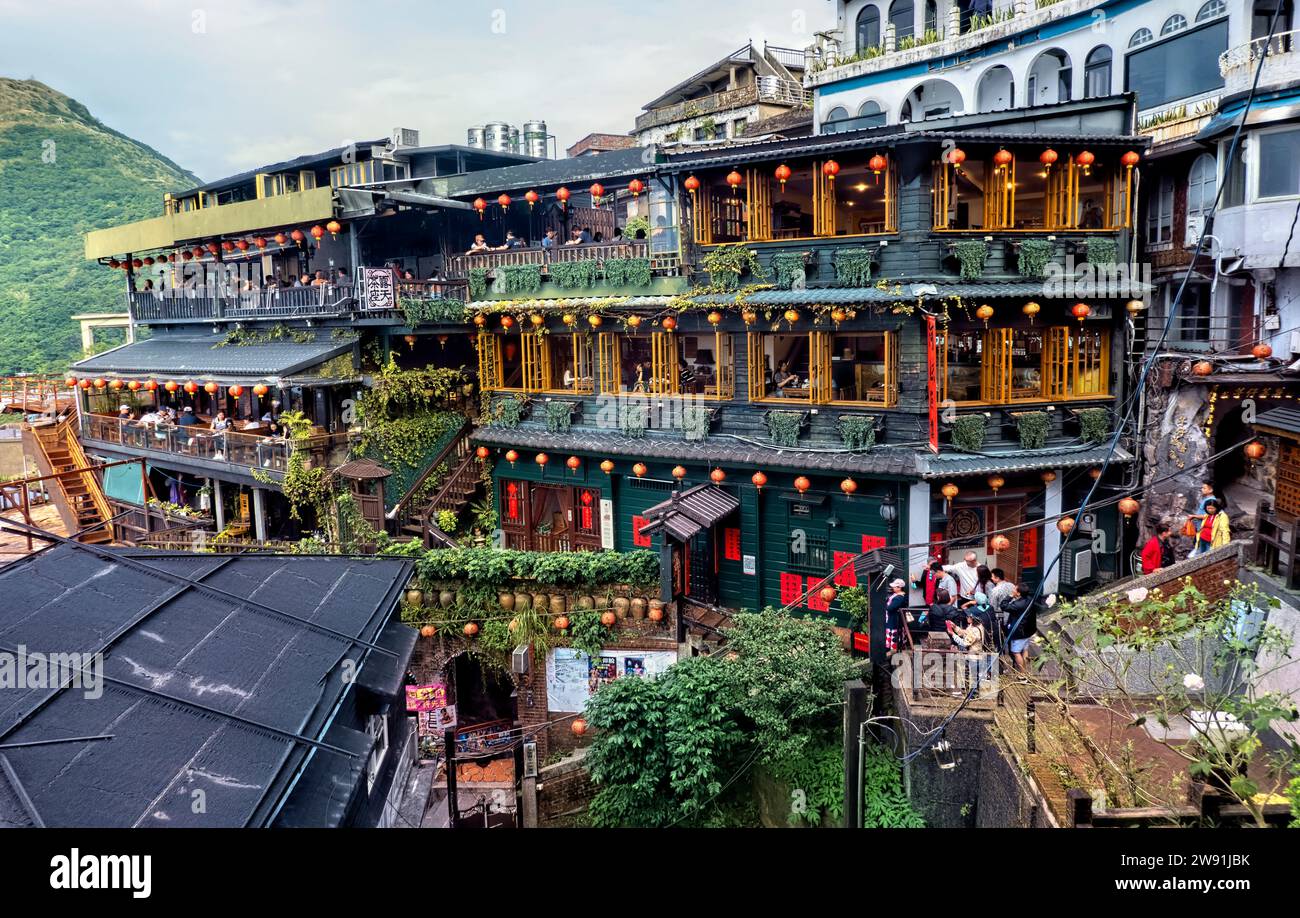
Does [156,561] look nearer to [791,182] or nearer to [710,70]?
[791,182]

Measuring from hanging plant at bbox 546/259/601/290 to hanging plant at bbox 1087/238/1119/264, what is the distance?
11667mm

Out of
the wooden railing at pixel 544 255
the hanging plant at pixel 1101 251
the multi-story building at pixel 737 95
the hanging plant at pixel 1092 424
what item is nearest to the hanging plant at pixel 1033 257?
the hanging plant at pixel 1101 251

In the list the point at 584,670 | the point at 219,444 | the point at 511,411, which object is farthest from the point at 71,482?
the point at 584,670

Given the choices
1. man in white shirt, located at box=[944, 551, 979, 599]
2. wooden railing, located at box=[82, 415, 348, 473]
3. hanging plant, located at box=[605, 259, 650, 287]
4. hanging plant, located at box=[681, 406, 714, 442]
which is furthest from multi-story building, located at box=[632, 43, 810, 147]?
man in white shirt, located at box=[944, 551, 979, 599]

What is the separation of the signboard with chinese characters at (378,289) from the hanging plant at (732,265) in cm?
1025

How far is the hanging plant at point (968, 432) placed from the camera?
63.7 feet

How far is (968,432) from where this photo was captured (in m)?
19.4

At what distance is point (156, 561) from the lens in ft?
32.6

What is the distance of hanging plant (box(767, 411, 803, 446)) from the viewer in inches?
818

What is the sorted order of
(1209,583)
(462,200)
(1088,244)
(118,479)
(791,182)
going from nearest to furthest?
(1209,583) → (1088,244) → (791,182) → (462,200) → (118,479)

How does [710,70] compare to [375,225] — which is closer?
[375,225]

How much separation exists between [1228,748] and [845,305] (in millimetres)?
12085
